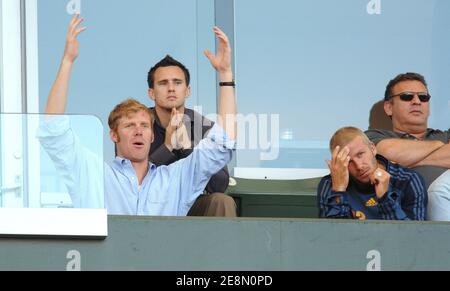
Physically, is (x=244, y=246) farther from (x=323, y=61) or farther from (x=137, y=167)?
(x=323, y=61)

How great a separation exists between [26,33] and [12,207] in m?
1.07

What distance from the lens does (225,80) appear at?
4.89 m

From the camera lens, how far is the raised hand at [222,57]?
4.89 m

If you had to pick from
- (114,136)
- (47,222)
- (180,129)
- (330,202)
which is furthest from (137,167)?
(330,202)

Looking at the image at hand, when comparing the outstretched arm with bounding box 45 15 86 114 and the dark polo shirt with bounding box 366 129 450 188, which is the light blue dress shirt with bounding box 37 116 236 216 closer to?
the outstretched arm with bounding box 45 15 86 114

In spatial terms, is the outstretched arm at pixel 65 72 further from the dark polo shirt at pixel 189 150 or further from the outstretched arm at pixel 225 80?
the outstretched arm at pixel 225 80

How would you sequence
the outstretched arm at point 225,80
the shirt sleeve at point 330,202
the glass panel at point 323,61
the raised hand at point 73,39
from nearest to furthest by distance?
the shirt sleeve at point 330,202, the outstretched arm at point 225,80, the glass panel at point 323,61, the raised hand at point 73,39

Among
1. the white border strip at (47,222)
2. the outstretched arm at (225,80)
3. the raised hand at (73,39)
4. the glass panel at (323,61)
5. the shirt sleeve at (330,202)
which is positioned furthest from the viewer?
the raised hand at (73,39)

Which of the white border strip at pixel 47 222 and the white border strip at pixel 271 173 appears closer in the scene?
the white border strip at pixel 47 222

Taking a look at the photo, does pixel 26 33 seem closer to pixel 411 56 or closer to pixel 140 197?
pixel 140 197

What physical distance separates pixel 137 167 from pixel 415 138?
4.39 feet

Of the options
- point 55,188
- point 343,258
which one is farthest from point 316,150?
point 55,188

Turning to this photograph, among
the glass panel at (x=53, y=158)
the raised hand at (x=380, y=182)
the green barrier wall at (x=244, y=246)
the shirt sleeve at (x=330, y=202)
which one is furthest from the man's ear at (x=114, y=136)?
the raised hand at (x=380, y=182)

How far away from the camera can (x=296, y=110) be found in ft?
16.2
